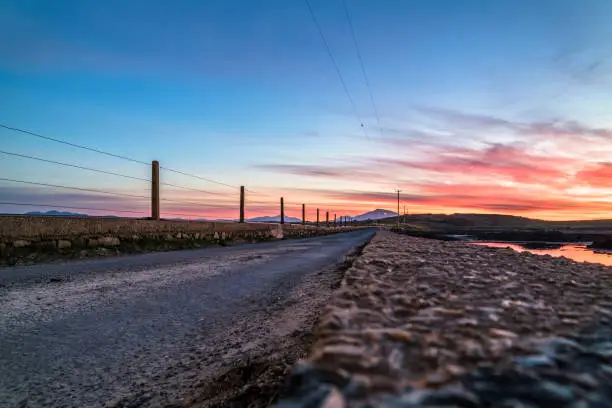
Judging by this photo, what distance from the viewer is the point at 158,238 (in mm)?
15141

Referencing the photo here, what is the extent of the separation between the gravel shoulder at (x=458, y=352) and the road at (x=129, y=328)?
1.58 meters

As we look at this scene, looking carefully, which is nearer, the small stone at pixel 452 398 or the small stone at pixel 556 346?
the small stone at pixel 452 398

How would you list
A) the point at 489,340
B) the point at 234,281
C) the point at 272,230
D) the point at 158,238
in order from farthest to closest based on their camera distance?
1. the point at 272,230
2. the point at 158,238
3. the point at 234,281
4. the point at 489,340

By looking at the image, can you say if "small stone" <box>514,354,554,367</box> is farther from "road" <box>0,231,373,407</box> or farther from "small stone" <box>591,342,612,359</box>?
"road" <box>0,231,373,407</box>

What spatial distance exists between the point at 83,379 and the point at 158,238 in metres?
12.9

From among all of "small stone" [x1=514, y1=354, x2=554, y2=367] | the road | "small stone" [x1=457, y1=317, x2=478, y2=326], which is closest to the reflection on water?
the road

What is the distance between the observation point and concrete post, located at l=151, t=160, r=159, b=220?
16469 millimetres

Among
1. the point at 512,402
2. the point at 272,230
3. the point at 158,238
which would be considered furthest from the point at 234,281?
the point at 272,230

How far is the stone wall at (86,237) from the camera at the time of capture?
957 centimetres

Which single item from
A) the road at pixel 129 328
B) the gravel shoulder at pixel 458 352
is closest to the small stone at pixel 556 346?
the gravel shoulder at pixel 458 352

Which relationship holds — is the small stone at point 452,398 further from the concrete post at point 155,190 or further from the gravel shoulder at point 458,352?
the concrete post at point 155,190

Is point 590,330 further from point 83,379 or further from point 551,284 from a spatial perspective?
point 83,379

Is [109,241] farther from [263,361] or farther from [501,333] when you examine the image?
[501,333]

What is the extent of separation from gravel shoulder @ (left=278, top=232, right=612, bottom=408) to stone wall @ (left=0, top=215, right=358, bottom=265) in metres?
10.1
